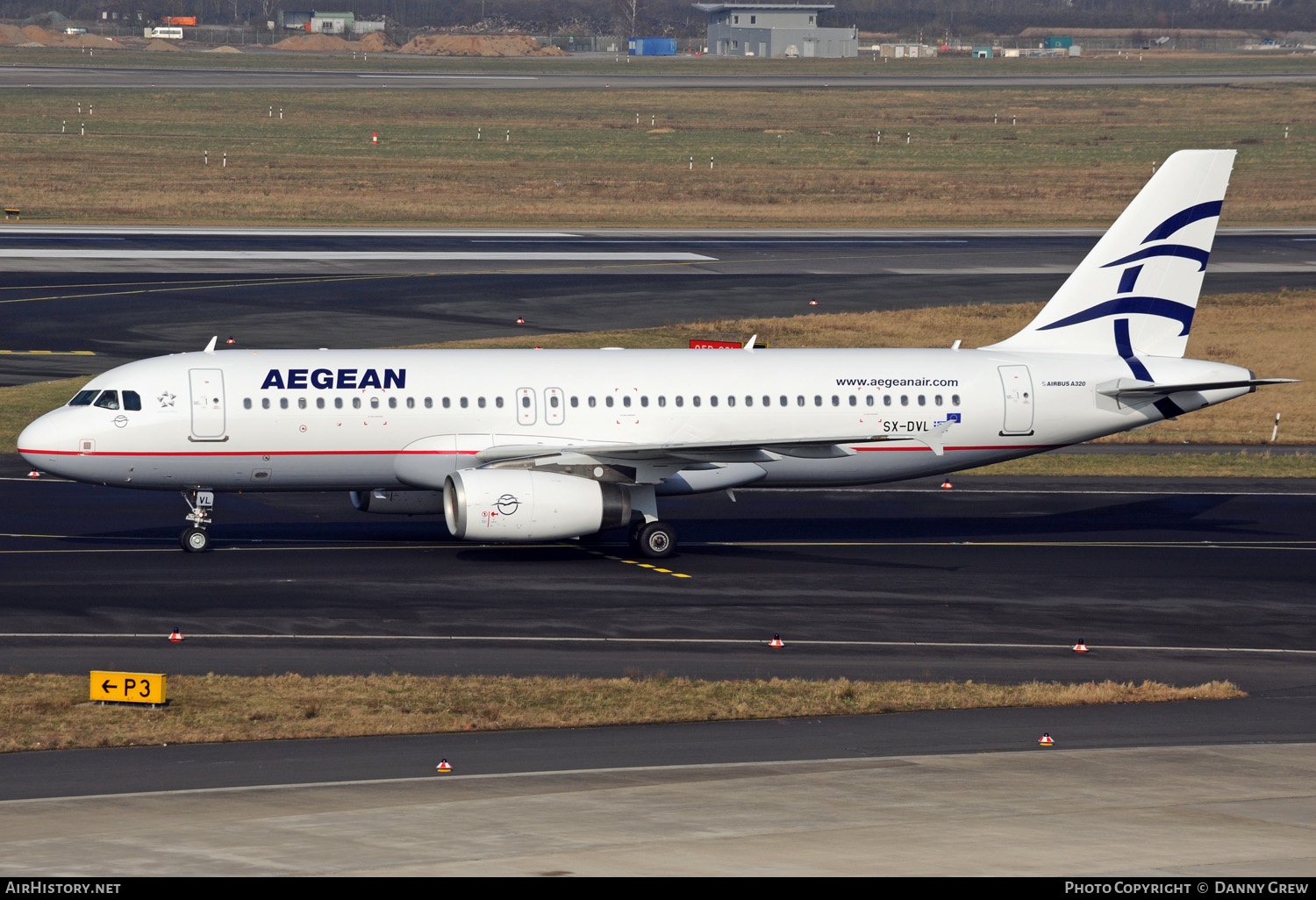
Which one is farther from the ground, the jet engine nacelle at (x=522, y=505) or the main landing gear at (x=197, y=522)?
the jet engine nacelle at (x=522, y=505)

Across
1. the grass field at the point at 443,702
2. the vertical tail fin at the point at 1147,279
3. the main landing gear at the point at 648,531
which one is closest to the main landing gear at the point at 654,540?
the main landing gear at the point at 648,531

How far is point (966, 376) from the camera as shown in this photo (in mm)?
40281

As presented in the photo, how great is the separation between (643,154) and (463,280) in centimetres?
5972

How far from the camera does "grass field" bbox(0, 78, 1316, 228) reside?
109 meters

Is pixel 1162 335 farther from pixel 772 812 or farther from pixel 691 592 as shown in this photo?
pixel 772 812

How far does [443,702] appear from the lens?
26.7 metres

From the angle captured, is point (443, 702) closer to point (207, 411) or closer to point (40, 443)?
point (207, 411)

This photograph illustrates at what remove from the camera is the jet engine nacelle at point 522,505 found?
3609 cm

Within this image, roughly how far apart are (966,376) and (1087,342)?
3.67 metres

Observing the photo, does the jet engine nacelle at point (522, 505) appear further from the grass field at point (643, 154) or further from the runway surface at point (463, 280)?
the grass field at point (643, 154)

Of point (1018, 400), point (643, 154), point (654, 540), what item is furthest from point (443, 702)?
point (643, 154)

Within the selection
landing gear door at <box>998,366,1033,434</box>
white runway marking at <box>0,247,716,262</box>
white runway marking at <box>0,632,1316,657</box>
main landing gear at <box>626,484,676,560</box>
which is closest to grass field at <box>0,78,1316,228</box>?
white runway marking at <box>0,247,716,262</box>

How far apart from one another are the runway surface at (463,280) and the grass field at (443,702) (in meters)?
35.0

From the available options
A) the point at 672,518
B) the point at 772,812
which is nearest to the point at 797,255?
the point at 672,518
